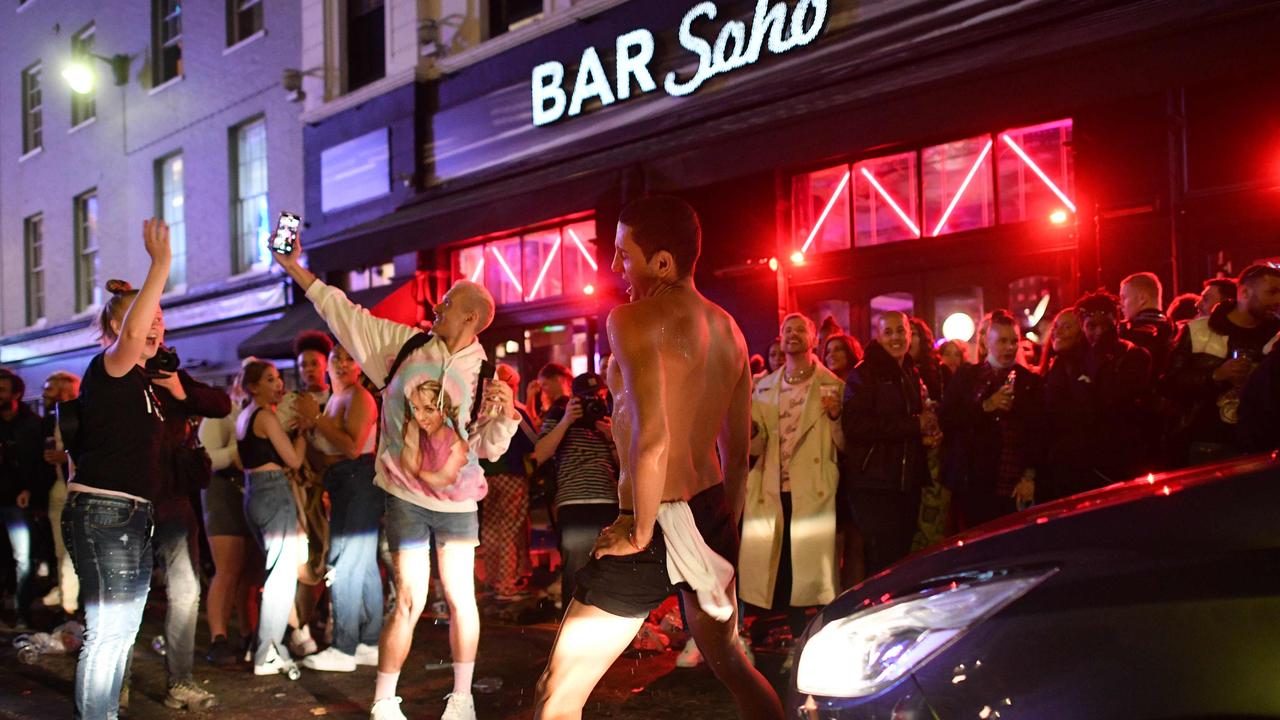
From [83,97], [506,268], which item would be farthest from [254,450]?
[83,97]

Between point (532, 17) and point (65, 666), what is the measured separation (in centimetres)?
940

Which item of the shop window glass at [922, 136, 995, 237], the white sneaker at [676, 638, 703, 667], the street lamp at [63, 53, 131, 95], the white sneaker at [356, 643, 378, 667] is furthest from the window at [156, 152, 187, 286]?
the white sneaker at [676, 638, 703, 667]

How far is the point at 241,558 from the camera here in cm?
587

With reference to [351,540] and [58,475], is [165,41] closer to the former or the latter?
[58,475]

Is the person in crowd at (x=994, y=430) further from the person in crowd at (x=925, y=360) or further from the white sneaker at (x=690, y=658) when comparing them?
the white sneaker at (x=690, y=658)

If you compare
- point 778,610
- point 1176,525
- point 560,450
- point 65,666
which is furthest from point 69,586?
point 1176,525

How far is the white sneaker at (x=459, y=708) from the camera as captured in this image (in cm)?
423

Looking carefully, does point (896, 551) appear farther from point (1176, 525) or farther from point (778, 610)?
point (1176, 525)

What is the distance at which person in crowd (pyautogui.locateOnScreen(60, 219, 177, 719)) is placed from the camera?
3896mm

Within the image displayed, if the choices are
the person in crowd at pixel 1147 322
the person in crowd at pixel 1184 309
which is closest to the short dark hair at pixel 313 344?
the person in crowd at pixel 1147 322

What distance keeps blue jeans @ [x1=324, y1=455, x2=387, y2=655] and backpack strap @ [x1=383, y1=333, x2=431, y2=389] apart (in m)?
1.46

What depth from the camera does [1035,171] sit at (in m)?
8.34

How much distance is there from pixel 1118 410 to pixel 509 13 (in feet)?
33.9

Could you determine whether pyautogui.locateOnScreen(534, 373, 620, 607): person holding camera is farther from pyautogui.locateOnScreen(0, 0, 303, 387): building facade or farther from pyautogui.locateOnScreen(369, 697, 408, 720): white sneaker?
pyautogui.locateOnScreen(0, 0, 303, 387): building facade
